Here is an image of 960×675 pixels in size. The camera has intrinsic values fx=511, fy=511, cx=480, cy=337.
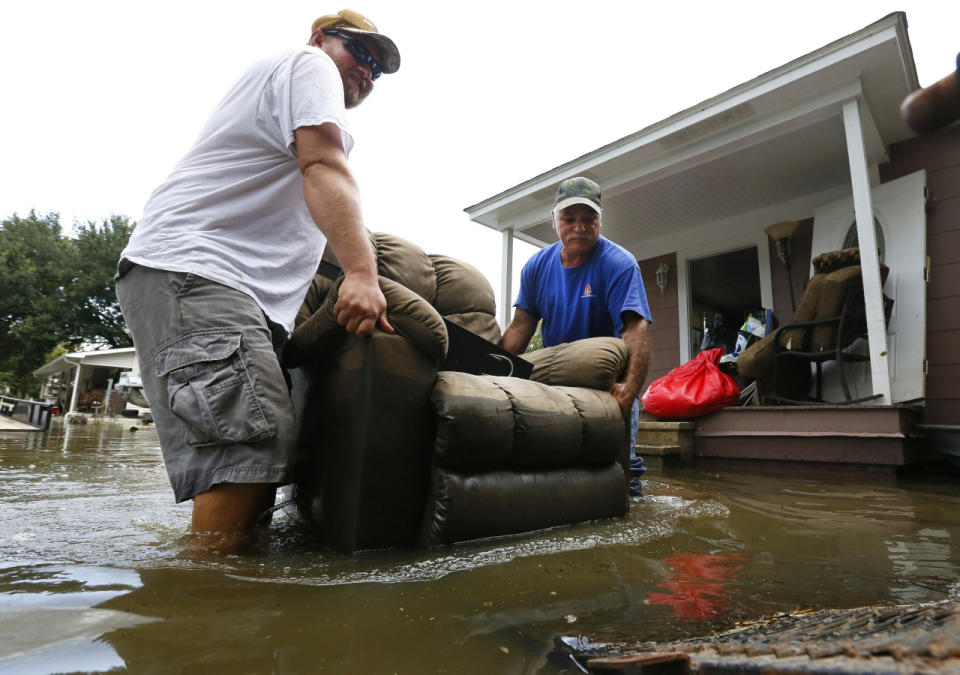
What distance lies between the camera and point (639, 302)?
2.28m

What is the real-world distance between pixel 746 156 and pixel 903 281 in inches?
65.5

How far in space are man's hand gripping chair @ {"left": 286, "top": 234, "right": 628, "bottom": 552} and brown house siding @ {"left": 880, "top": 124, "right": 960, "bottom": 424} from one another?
4.07 meters

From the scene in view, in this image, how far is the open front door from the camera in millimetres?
3959

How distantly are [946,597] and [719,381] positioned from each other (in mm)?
3518

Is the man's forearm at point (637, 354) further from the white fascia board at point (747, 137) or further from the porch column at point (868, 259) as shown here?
the white fascia board at point (747, 137)

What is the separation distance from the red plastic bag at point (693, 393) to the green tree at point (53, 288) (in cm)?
2404

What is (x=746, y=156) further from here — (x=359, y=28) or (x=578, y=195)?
(x=359, y=28)

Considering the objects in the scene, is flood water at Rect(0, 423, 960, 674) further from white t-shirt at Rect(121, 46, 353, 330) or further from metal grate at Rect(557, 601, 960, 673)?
white t-shirt at Rect(121, 46, 353, 330)

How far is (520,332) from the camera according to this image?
2.68 m

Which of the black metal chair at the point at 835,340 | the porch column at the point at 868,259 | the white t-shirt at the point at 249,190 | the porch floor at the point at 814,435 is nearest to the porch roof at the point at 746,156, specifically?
the porch column at the point at 868,259

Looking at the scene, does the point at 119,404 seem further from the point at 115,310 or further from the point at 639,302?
the point at 639,302

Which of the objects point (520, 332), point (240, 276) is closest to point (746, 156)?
point (520, 332)

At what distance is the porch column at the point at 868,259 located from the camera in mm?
3516

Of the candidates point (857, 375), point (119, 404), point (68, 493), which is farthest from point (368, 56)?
point (119, 404)
